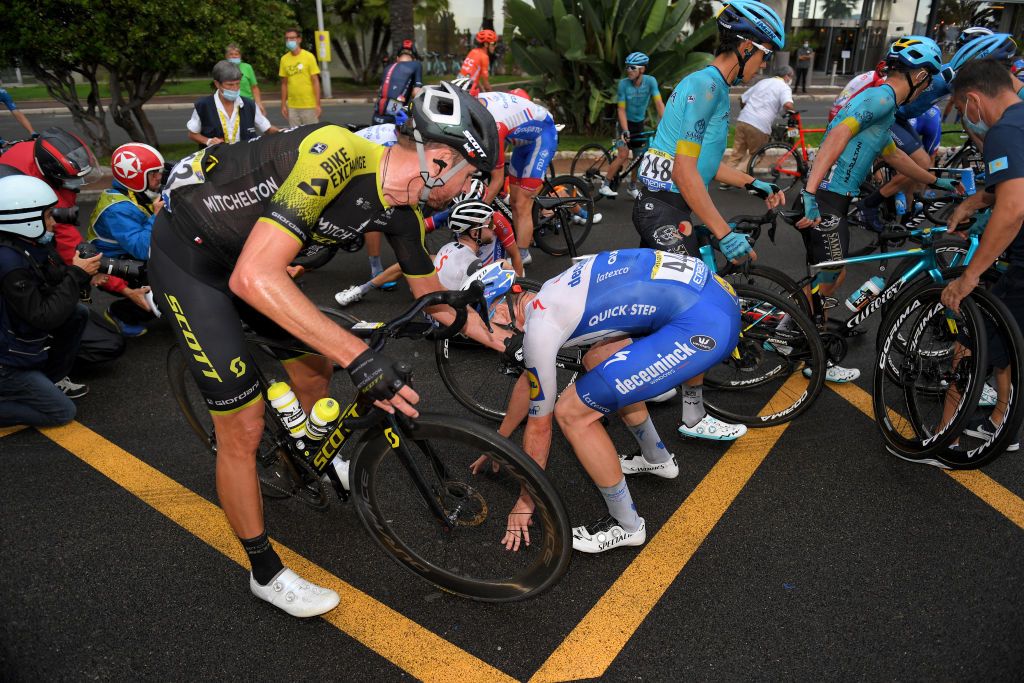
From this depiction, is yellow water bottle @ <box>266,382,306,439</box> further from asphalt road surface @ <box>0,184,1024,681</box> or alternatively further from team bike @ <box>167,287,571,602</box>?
asphalt road surface @ <box>0,184,1024,681</box>

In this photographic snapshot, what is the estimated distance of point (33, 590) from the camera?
9.74ft

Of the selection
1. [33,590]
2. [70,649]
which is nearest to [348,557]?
[70,649]

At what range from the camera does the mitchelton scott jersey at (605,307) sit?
2.76 m

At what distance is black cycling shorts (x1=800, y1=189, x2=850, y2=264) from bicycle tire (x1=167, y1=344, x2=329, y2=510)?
12.4 feet

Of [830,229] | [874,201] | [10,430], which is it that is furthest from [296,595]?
[874,201]

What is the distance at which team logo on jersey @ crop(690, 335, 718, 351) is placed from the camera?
2773mm

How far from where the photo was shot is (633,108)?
10242mm

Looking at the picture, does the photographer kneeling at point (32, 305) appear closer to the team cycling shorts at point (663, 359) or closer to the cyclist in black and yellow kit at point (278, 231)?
the cyclist in black and yellow kit at point (278, 231)

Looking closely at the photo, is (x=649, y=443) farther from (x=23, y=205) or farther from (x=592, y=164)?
(x=592, y=164)

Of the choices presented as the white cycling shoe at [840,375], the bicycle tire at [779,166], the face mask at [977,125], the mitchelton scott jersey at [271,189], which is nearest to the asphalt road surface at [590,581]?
the white cycling shoe at [840,375]

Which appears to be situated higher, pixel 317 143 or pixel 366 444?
pixel 317 143

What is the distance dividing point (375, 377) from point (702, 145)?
293 cm

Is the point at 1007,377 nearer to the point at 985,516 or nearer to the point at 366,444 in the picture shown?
the point at 985,516

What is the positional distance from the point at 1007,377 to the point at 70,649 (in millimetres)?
4875
